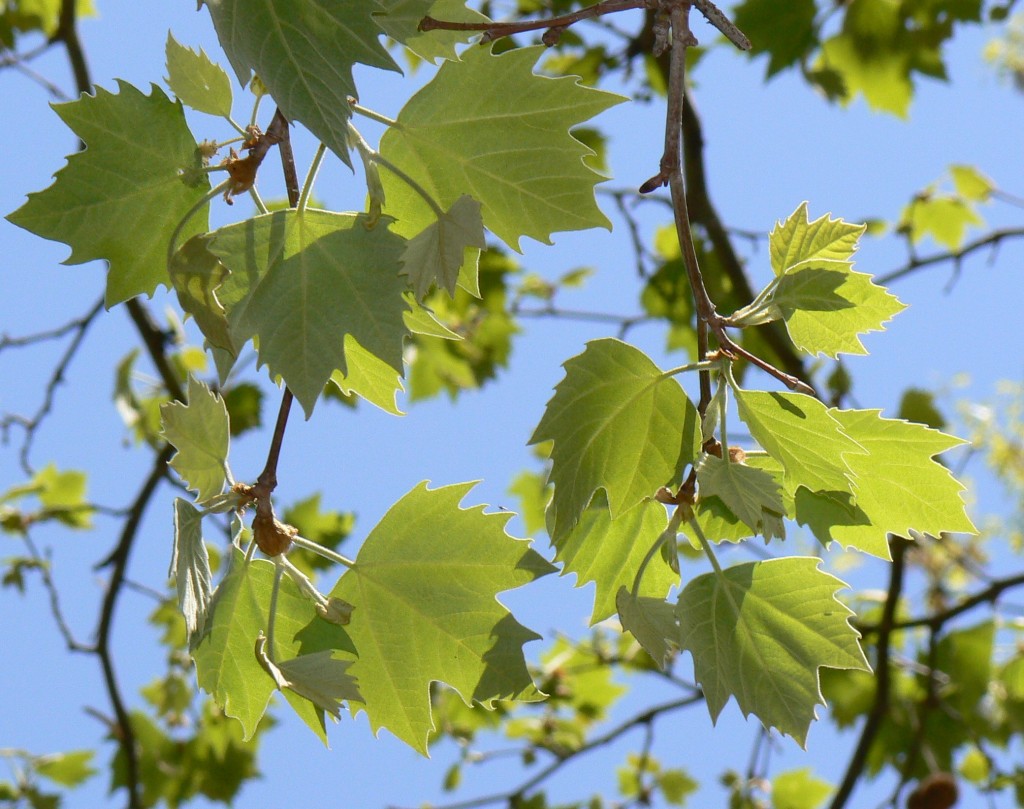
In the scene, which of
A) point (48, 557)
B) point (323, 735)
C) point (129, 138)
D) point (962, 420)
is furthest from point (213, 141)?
point (962, 420)

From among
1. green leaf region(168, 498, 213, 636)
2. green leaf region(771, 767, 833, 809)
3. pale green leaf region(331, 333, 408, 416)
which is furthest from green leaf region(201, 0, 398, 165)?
green leaf region(771, 767, 833, 809)

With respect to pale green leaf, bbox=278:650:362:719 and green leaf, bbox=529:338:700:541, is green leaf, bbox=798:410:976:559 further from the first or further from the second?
pale green leaf, bbox=278:650:362:719

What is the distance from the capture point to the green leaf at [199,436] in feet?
2.72

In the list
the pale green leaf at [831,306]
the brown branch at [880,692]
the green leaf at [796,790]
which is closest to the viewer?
the pale green leaf at [831,306]

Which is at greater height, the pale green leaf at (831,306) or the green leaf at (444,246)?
the green leaf at (444,246)

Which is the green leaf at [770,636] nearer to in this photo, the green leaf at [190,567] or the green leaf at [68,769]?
the green leaf at [190,567]

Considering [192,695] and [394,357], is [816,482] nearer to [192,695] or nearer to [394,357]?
[394,357]

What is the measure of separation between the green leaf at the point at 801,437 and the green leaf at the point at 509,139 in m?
0.18

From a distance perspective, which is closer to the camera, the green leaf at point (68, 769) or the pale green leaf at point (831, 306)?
the pale green leaf at point (831, 306)

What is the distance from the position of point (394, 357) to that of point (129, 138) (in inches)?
11.0

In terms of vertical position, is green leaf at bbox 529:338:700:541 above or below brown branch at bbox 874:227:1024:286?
below

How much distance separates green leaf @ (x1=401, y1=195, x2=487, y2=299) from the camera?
74 centimetres

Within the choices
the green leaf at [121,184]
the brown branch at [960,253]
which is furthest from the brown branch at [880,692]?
the green leaf at [121,184]

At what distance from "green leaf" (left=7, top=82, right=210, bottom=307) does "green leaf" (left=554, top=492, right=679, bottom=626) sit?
388 mm
